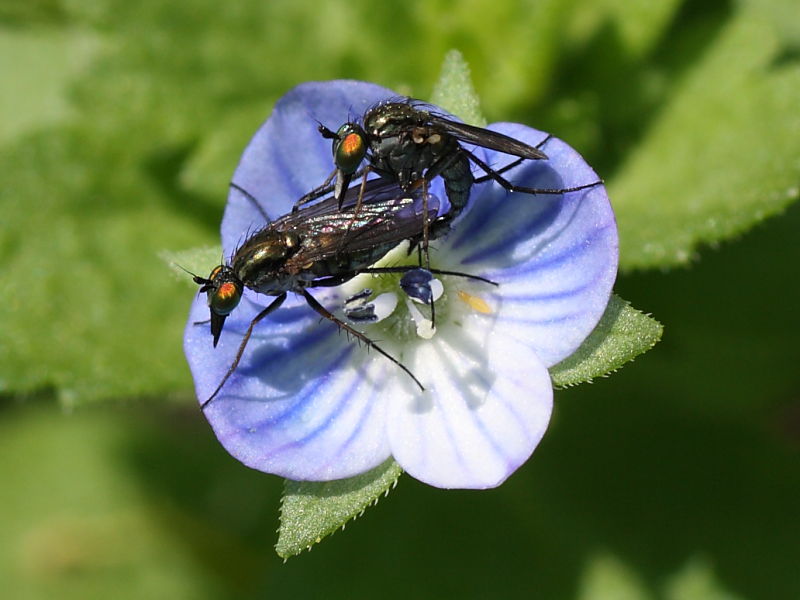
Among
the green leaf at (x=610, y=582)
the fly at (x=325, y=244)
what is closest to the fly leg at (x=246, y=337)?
the fly at (x=325, y=244)

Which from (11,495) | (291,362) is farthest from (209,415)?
(11,495)

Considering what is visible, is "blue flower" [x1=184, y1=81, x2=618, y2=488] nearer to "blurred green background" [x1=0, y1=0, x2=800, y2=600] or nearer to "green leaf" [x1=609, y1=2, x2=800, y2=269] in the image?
"green leaf" [x1=609, y1=2, x2=800, y2=269]

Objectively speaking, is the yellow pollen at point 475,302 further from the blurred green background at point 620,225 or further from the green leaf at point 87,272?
the green leaf at point 87,272

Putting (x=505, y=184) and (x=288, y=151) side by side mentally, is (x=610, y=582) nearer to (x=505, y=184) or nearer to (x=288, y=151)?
(x=505, y=184)

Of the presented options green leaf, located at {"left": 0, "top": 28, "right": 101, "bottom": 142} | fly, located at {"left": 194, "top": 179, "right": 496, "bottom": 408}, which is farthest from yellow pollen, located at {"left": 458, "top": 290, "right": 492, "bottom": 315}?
green leaf, located at {"left": 0, "top": 28, "right": 101, "bottom": 142}

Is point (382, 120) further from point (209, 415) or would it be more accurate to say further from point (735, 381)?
point (735, 381)
